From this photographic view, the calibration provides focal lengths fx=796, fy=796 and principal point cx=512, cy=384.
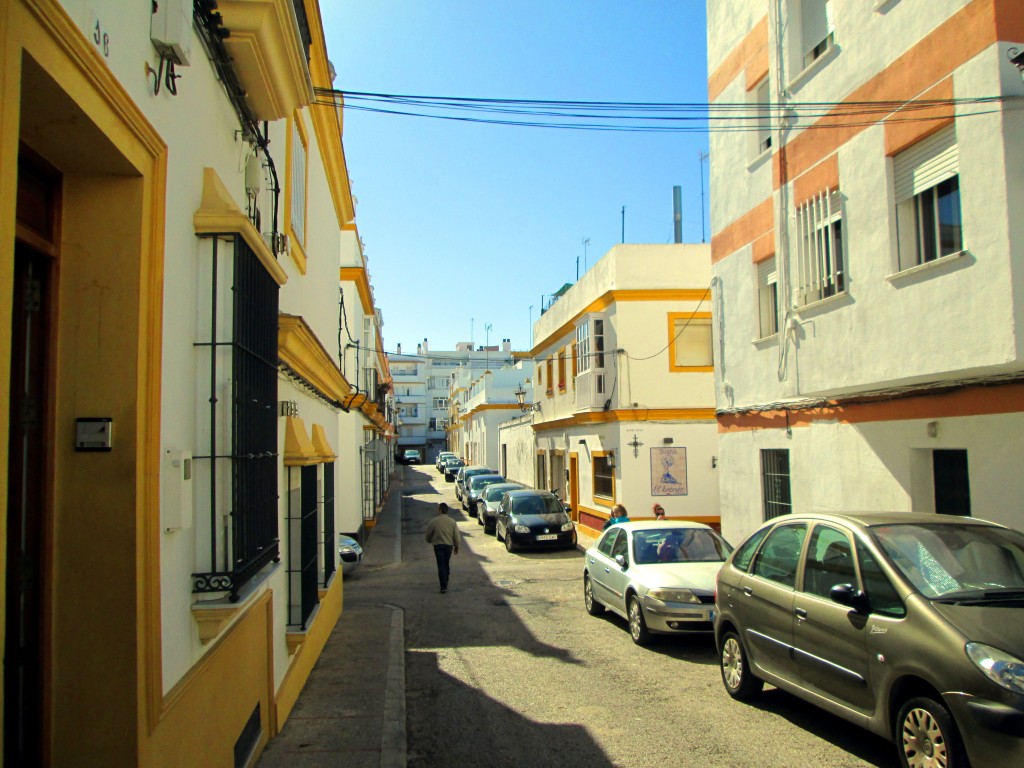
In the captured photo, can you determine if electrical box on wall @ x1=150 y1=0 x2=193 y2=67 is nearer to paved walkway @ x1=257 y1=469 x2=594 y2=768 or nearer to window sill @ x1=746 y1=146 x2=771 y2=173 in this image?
paved walkway @ x1=257 y1=469 x2=594 y2=768

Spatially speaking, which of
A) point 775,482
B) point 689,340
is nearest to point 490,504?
point 689,340

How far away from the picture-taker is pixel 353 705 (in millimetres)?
7031

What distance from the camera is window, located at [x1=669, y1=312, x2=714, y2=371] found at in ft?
65.7

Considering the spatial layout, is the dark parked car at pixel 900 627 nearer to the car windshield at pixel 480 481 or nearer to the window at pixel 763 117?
the window at pixel 763 117

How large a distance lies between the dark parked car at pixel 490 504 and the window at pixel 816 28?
1547 centimetres

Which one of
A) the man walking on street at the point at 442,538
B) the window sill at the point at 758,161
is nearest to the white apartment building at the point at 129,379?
the window sill at the point at 758,161

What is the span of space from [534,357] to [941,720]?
26092 mm

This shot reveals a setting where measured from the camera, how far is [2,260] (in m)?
2.18

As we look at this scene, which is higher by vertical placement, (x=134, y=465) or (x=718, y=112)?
(x=718, y=112)

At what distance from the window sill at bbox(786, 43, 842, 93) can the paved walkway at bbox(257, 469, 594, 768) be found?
8.81 m

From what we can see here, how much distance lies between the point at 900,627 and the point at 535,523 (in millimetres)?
14440

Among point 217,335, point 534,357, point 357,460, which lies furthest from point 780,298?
point 534,357

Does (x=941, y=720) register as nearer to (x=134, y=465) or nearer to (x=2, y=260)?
(x=134, y=465)

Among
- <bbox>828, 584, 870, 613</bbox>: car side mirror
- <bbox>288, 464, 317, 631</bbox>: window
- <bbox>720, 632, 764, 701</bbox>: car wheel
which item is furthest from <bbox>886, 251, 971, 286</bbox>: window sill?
<bbox>288, 464, 317, 631</bbox>: window
